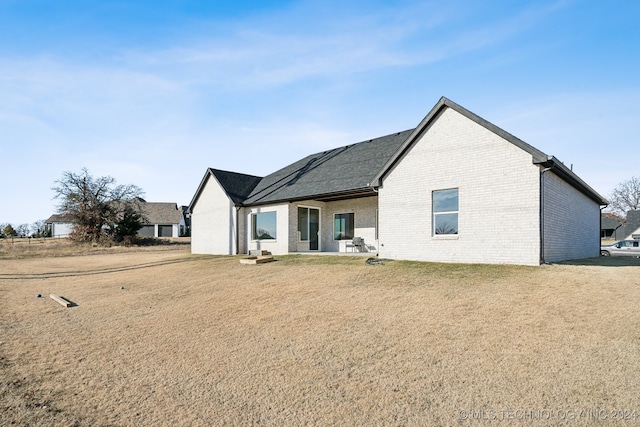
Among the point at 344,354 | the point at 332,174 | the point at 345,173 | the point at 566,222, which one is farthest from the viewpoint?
the point at 332,174

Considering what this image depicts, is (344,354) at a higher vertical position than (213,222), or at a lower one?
lower

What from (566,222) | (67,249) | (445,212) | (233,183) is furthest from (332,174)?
(67,249)

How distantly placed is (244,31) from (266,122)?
518 centimetres

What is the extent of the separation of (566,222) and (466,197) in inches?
208

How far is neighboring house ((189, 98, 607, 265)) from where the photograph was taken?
39.0 ft

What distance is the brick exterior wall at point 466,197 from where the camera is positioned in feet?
38.5

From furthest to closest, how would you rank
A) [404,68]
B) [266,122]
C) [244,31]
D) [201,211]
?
[201,211] < [266,122] < [404,68] < [244,31]

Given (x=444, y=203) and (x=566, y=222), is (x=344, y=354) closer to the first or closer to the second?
(x=444, y=203)

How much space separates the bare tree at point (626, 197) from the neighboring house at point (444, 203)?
6219 centimetres

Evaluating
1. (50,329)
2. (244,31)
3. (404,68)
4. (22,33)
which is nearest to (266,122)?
(244,31)

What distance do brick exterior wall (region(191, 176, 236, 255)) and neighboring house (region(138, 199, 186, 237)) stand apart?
140 ft

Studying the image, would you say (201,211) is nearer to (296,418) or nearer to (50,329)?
(50,329)

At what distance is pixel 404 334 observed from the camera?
6.60m

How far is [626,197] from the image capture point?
226 feet
